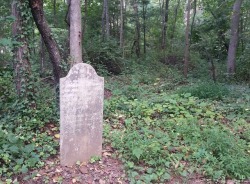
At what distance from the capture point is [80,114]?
14.6 feet

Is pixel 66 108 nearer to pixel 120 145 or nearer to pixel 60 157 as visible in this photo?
pixel 60 157

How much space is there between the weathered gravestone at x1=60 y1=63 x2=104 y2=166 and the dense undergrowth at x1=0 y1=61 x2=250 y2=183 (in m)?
0.41

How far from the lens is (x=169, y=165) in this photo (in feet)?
14.8

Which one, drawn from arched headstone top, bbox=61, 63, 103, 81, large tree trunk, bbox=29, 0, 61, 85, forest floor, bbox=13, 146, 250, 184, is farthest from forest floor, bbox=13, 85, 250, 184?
large tree trunk, bbox=29, 0, 61, 85

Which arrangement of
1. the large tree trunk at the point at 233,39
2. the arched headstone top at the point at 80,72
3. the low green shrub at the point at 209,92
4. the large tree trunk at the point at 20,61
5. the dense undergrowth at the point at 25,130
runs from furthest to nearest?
the large tree trunk at the point at 233,39 → the low green shrub at the point at 209,92 → the large tree trunk at the point at 20,61 → the arched headstone top at the point at 80,72 → the dense undergrowth at the point at 25,130

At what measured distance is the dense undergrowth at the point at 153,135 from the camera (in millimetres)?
4289

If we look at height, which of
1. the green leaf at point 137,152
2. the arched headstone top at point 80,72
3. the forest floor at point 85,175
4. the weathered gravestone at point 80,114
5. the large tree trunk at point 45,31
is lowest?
the forest floor at point 85,175

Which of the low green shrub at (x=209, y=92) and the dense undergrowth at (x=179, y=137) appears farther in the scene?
the low green shrub at (x=209, y=92)

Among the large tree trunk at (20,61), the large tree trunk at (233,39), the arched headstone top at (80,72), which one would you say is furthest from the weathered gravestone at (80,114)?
the large tree trunk at (233,39)

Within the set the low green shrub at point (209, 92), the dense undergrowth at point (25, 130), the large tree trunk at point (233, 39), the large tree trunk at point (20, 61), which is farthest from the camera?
the large tree trunk at point (233, 39)

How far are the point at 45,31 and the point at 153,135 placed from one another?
3244mm

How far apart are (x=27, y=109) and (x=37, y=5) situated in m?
2.19

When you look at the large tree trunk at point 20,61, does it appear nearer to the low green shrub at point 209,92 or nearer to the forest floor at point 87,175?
the forest floor at point 87,175

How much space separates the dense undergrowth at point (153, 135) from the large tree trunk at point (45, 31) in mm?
597
